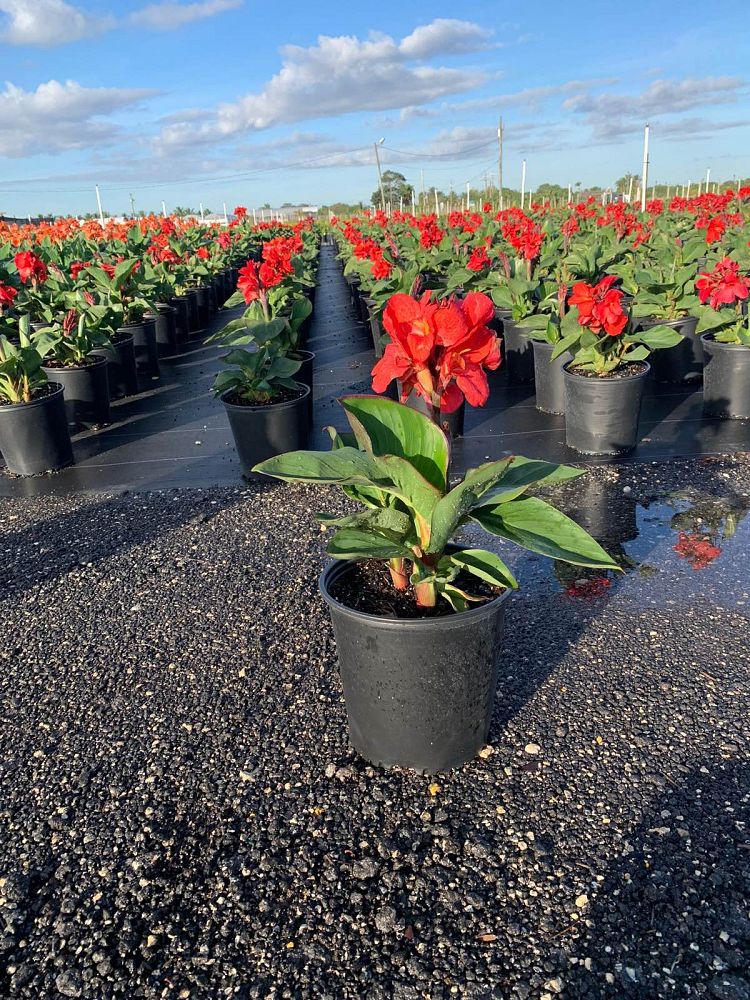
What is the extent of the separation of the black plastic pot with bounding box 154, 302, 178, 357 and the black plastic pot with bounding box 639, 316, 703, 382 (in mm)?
5802

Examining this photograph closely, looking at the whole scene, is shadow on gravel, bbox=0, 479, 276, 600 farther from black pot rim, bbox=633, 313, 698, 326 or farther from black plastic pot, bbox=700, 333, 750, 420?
black pot rim, bbox=633, 313, 698, 326

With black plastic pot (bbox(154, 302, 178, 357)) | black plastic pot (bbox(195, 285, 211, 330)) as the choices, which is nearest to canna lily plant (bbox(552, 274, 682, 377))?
black plastic pot (bbox(154, 302, 178, 357))

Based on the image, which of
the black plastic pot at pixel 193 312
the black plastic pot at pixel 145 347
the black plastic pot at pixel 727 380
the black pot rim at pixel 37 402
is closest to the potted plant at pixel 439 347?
the black pot rim at pixel 37 402

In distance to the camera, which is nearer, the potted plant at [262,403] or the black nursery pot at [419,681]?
the black nursery pot at [419,681]

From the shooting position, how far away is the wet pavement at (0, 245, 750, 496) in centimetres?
482

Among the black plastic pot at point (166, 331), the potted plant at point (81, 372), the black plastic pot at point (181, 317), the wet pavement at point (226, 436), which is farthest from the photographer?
the black plastic pot at point (181, 317)

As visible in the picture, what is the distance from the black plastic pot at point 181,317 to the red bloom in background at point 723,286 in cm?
675

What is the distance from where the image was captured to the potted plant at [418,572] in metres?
1.82

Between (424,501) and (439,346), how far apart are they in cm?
40

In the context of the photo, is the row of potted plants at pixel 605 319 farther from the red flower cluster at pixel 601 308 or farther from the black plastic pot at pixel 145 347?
the black plastic pot at pixel 145 347

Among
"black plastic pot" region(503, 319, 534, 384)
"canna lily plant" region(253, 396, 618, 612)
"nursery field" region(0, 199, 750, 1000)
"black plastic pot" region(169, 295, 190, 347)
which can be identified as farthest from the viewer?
"black plastic pot" region(169, 295, 190, 347)

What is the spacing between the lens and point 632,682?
2.51 metres

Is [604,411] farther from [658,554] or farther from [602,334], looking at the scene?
[658,554]

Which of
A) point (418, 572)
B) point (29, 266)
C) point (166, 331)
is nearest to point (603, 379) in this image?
point (418, 572)
